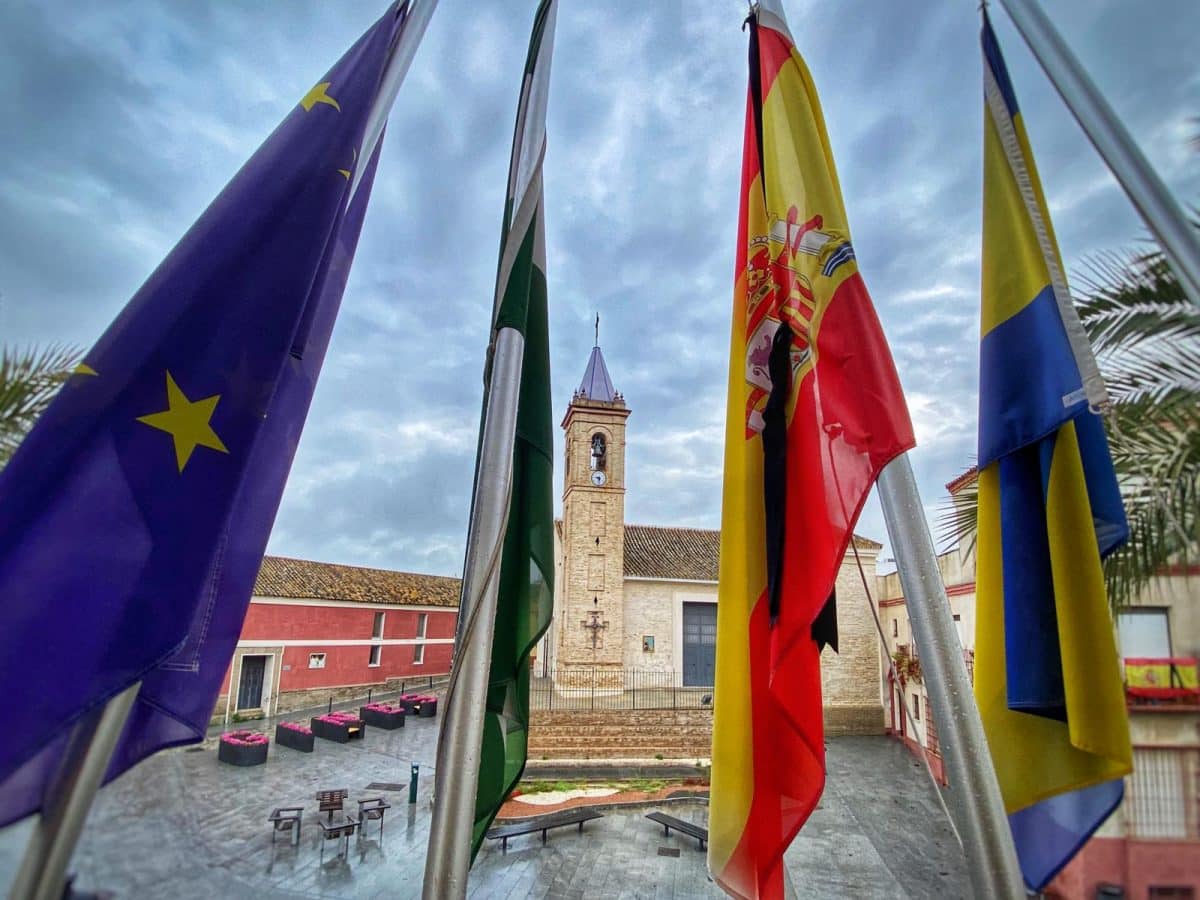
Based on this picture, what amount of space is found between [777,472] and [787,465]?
0.07m

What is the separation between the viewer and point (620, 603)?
20703 millimetres

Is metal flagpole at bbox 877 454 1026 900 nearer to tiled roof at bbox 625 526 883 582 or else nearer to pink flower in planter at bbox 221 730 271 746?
pink flower in planter at bbox 221 730 271 746

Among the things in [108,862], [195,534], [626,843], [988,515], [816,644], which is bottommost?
[626,843]

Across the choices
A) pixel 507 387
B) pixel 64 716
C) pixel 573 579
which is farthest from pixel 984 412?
pixel 573 579

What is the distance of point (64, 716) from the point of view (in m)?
1.26

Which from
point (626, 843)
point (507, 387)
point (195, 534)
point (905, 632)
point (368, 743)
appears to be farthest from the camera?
point (905, 632)

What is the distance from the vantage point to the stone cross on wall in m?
20.0

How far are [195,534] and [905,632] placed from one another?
61.7 feet

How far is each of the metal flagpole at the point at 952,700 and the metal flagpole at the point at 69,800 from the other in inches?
74.7

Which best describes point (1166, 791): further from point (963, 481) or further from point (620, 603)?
point (620, 603)

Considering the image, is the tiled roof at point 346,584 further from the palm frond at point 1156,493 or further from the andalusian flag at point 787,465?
the palm frond at point 1156,493

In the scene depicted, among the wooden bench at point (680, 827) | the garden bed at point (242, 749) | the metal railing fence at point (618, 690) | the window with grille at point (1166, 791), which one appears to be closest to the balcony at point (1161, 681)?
the window with grille at point (1166, 791)

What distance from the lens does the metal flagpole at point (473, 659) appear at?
5.20 feet

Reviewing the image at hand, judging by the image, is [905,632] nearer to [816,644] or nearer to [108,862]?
[816,644]
